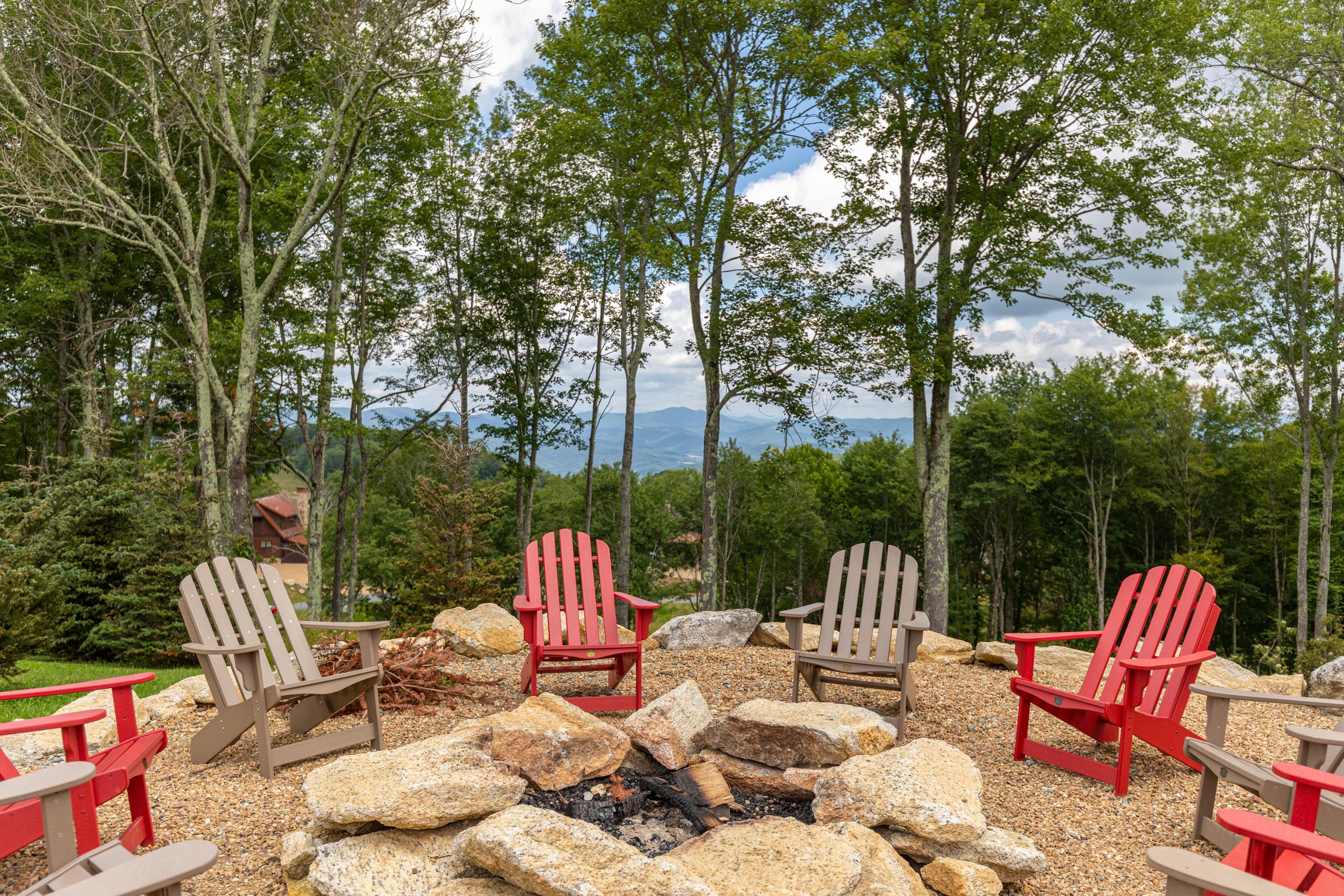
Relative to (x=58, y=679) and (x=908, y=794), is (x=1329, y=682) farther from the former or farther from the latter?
(x=58, y=679)

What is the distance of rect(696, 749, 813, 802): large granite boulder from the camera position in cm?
316

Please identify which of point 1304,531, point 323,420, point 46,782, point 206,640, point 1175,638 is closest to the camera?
point 46,782

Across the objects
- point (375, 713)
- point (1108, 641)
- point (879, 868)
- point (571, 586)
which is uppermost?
point (571, 586)

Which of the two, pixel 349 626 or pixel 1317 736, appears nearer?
pixel 1317 736

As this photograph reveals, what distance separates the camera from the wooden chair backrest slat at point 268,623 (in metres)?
3.70

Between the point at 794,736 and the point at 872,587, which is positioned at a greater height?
the point at 872,587

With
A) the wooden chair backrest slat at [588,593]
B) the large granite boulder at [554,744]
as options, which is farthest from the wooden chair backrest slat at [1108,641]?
the wooden chair backrest slat at [588,593]

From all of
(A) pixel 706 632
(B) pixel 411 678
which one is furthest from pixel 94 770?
(A) pixel 706 632

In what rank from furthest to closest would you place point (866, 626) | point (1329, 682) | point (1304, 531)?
point (1304, 531) → point (1329, 682) → point (866, 626)

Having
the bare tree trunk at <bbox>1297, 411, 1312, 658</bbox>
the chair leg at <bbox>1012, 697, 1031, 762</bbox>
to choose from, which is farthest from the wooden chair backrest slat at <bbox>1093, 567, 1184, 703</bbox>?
the bare tree trunk at <bbox>1297, 411, 1312, 658</bbox>

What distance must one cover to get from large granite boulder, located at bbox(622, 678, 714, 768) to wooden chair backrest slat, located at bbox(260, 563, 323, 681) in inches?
66.2

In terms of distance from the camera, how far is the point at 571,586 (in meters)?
4.73

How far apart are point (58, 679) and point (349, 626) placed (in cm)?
409

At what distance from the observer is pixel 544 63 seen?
1279 centimetres
